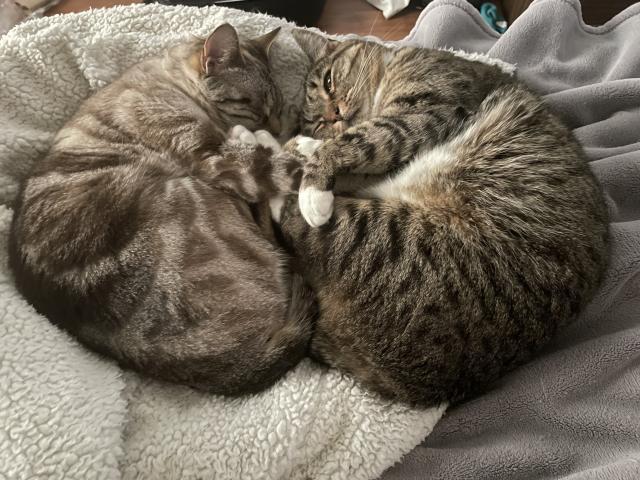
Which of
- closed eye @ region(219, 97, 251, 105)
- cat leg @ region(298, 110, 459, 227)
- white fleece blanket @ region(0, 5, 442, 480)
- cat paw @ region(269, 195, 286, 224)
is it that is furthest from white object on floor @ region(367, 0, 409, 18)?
white fleece blanket @ region(0, 5, 442, 480)

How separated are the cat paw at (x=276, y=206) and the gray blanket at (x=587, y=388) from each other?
72 centimetres

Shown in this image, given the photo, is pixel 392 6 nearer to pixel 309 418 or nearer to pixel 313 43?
pixel 313 43

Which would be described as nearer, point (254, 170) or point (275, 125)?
point (254, 170)

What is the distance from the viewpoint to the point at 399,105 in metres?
1.58

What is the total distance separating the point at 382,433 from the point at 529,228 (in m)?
0.63

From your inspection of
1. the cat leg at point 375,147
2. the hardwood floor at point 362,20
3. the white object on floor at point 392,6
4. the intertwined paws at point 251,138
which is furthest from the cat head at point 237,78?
→ the white object on floor at point 392,6

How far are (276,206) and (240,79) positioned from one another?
21.6 inches

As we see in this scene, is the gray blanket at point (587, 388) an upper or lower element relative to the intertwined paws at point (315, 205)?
lower

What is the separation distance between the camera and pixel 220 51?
5.59ft

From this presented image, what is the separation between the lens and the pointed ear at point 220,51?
1.66 meters

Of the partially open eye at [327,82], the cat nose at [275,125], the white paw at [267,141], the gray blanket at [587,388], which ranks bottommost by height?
the gray blanket at [587,388]

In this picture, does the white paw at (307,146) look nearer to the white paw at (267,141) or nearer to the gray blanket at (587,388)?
the white paw at (267,141)

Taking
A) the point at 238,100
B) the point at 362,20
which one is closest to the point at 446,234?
the point at 238,100

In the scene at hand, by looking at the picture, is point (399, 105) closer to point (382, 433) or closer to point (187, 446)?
point (382, 433)
